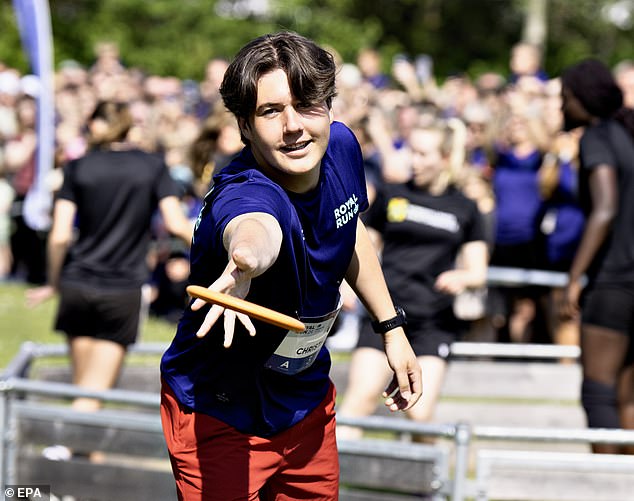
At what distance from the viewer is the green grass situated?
9.62 meters

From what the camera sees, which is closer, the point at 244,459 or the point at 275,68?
the point at 275,68

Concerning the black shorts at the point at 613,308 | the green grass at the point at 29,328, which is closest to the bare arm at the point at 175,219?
the black shorts at the point at 613,308

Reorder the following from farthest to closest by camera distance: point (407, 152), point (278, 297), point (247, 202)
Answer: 1. point (407, 152)
2. point (278, 297)
3. point (247, 202)

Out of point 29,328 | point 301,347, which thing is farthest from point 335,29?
point 301,347

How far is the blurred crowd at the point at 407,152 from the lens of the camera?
8.55 m

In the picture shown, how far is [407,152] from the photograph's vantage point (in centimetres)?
813

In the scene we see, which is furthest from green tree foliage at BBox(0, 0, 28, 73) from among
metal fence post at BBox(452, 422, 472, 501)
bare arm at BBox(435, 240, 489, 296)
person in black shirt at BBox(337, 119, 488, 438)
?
metal fence post at BBox(452, 422, 472, 501)

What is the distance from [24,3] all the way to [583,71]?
702 cm

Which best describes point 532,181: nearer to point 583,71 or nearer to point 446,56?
point 583,71

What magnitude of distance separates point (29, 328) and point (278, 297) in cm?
759

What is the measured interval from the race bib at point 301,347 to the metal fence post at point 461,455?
58.6 inches

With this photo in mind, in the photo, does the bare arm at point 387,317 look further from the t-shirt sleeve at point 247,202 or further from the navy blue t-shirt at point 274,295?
the t-shirt sleeve at point 247,202
